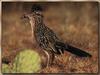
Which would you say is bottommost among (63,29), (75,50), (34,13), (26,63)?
(26,63)

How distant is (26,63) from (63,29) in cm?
42

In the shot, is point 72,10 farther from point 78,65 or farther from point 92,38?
point 78,65

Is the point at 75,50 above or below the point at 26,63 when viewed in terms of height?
above

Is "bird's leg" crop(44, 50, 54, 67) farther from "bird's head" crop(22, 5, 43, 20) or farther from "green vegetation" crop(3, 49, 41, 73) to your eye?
"bird's head" crop(22, 5, 43, 20)

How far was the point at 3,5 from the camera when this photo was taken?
84.4 inches

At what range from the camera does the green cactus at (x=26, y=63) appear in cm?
211

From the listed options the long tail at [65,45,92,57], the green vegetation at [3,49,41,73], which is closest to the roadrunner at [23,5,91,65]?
the long tail at [65,45,92,57]

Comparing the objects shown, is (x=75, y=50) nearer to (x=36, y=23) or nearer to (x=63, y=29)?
(x=63, y=29)

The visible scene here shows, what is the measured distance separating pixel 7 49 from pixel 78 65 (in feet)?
1.99

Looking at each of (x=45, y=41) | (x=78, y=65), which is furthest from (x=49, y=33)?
(x=78, y=65)

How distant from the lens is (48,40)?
6.99 feet

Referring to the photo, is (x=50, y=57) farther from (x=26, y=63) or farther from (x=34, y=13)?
(x=34, y=13)

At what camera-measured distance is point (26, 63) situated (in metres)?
2.11

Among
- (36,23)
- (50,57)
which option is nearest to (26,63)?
(50,57)
